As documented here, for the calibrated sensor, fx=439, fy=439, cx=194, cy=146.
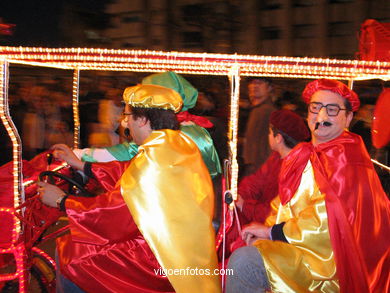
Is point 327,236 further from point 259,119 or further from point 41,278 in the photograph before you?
point 259,119

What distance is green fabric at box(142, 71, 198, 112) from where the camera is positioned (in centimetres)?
318

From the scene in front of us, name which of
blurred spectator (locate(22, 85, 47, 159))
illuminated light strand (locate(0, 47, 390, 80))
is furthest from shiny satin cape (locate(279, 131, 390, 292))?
blurred spectator (locate(22, 85, 47, 159))

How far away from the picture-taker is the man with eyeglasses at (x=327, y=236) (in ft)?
6.98

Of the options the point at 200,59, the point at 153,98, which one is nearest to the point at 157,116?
the point at 153,98

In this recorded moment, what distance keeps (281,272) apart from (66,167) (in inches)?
70.2

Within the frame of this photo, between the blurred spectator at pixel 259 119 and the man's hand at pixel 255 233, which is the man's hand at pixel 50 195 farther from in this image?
the blurred spectator at pixel 259 119

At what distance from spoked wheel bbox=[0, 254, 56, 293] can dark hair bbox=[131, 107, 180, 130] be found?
1354 millimetres

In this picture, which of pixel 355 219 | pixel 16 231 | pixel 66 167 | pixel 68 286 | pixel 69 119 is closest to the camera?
pixel 355 219

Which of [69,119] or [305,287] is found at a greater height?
[69,119]

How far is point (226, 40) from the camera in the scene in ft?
43.2

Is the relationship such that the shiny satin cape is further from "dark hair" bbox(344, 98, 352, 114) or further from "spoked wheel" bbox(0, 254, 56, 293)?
"spoked wheel" bbox(0, 254, 56, 293)

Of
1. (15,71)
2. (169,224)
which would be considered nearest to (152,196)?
(169,224)

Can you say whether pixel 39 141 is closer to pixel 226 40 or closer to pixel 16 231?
pixel 16 231

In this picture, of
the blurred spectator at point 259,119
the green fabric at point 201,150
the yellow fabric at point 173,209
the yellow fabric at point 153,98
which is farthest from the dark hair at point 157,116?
the blurred spectator at point 259,119
